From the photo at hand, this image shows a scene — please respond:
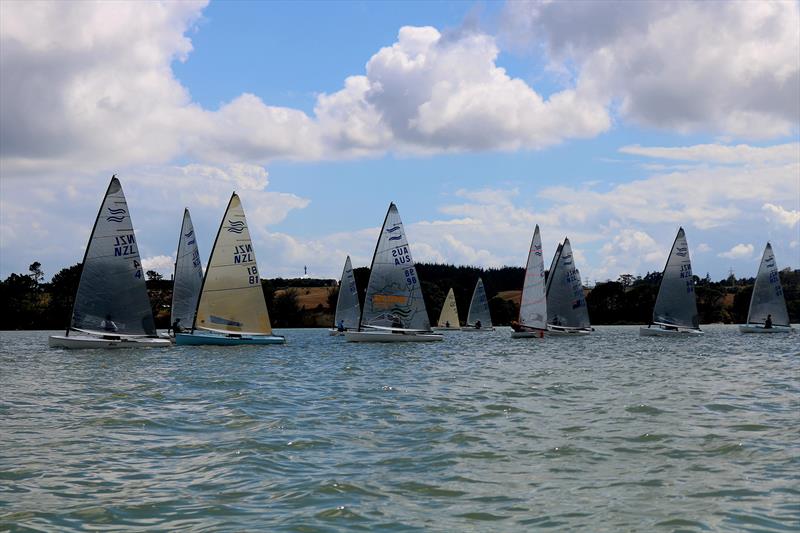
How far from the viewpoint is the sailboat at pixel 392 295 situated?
5672cm

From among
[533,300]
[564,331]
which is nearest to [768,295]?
[564,331]

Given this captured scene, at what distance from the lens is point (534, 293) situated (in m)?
67.9

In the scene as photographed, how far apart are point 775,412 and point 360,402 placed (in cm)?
1006

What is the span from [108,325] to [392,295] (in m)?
18.4

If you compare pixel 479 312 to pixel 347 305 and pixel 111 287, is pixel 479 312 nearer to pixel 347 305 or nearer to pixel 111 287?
pixel 347 305

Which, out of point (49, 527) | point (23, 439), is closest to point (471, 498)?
point (49, 527)

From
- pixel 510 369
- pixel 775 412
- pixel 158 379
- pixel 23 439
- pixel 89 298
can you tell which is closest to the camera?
pixel 23 439

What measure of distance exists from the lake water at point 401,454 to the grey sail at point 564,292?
40.4m

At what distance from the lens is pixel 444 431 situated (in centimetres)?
1742

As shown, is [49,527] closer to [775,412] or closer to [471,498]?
[471,498]

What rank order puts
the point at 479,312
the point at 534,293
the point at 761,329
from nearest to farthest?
the point at 534,293 → the point at 761,329 → the point at 479,312

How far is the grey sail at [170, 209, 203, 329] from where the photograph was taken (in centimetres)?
5906

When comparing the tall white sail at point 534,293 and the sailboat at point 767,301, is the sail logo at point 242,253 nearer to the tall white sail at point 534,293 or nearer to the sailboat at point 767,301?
the tall white sail at point 534,293

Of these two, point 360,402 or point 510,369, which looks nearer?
point 360,402
